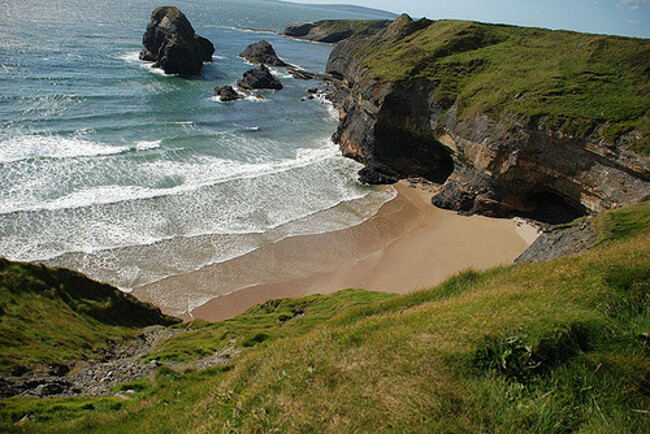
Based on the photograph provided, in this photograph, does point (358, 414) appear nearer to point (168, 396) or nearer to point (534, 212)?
point (168, 396)

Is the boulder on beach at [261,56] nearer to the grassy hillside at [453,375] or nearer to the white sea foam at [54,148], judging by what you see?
the white sea foam at [54,148]

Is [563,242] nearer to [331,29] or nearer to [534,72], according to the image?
[534,72]

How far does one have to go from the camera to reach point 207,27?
425ft

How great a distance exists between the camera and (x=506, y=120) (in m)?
27.6

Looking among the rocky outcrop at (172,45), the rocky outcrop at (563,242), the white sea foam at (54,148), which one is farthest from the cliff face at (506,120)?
the rocky outcrop at (172,45)

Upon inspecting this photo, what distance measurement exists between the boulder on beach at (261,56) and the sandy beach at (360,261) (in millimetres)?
68273

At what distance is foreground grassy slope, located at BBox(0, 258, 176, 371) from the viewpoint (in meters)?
10.8

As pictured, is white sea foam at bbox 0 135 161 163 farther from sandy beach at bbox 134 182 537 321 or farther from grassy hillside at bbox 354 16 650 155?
grassy hillside at bbox 354 16 650 155

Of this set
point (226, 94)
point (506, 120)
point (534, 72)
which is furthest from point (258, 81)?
point (506, 120)

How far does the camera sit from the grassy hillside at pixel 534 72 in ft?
81.8

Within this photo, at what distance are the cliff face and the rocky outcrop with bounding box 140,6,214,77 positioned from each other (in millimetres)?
38907

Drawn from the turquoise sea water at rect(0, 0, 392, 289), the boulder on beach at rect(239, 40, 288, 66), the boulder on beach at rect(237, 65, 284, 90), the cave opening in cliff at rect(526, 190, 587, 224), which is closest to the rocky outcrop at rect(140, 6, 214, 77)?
Result: the turquoise sea water at rect(0, 0, 392, 289)

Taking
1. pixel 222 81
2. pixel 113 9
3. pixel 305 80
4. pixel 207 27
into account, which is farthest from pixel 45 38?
pixel 113 9

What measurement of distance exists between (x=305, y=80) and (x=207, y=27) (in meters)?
72.4
